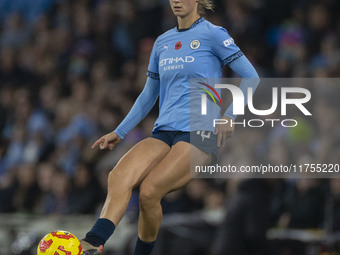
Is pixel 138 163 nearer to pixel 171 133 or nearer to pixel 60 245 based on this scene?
pixel 171 133

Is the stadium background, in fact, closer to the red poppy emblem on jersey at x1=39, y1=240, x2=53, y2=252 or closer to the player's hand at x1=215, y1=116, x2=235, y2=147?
the player's hand at x1=215, y1=116, x2=235, y2=147

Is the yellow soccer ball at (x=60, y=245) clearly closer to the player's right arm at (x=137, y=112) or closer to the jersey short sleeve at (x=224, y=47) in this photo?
the player's right arm at (x=137, y=112)

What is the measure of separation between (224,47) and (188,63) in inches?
11.4

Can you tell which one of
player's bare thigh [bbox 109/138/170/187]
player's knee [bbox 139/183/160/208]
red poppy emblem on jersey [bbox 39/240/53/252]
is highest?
player's bare thigh [bbox 109/138/170/187]

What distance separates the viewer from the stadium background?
7646 mm

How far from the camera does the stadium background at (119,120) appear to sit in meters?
7.65

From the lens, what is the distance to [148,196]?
480cm

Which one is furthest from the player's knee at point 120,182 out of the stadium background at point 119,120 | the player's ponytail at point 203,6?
the stadium background at point 119,120

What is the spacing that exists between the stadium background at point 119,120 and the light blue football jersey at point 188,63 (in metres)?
2.62

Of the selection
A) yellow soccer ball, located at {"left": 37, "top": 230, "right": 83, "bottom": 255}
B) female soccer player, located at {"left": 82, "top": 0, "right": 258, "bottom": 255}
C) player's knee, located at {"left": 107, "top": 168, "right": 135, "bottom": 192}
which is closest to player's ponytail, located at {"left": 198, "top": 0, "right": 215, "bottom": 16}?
female soccer player, located at {"left": 82, "top": 0, "right": 258, "bottom": 255}

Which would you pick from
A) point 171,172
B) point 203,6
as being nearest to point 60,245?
point 171,172

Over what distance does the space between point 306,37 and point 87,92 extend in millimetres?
3788

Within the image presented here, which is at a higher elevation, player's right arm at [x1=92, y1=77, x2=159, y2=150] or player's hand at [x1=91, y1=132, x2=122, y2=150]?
player's right arm at [x1=92, y1=77, x2=159, y2=150]

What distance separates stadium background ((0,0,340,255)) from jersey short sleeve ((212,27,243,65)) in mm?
2681
